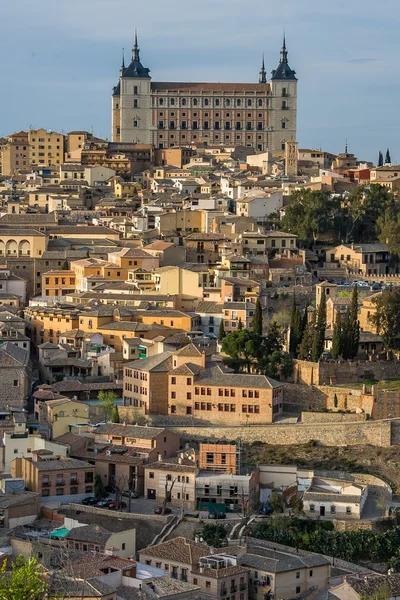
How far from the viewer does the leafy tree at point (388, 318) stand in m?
47.2

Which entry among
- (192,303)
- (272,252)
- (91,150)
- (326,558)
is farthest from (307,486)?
(91,150)

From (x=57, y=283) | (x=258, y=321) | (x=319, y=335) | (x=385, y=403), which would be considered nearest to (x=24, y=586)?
(x=385, y=403)

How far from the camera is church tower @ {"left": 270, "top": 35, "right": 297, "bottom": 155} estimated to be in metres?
98.6

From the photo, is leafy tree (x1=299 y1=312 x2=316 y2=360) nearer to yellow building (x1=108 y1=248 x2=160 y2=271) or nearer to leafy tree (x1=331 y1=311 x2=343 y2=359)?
leafy tree (x1=331 y1=311 x2=343 y2=359)

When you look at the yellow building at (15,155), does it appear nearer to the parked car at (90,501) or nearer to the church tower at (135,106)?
the church tower at (135,106)

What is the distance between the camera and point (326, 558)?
3678cm

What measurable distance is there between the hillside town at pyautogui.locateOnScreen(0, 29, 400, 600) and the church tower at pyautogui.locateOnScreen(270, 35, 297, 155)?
27547 mm

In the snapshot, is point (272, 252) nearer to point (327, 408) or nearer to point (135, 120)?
point (327, 408)

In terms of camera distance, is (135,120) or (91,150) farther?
(135,120)

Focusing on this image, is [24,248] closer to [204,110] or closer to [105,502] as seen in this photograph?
[105,502]

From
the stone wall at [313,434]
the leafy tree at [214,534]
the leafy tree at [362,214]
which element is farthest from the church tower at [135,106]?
the leafy tree at [214,534]

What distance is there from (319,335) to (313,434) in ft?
12.8

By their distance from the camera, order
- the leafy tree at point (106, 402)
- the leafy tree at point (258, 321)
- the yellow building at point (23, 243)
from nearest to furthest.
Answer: the leafy tree at point (106, 402) → the leafy tree at point (258, 321) → the yellow building at point (23, 243)

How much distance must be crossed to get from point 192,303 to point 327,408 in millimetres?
9731
